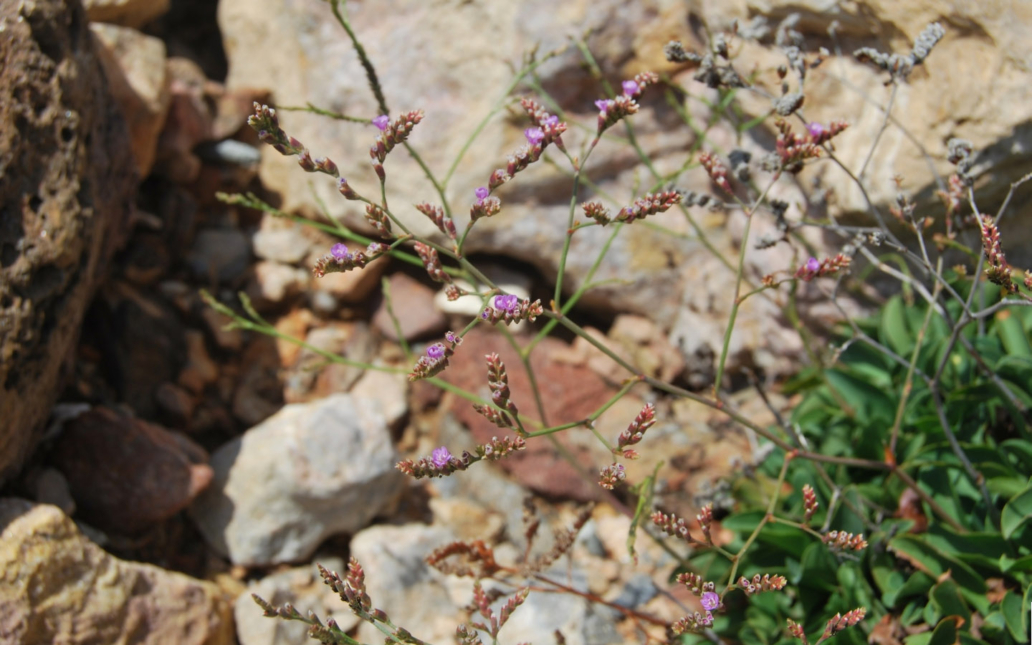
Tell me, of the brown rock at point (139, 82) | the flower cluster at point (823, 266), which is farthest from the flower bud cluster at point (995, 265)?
the brown rock at point (139, 82)

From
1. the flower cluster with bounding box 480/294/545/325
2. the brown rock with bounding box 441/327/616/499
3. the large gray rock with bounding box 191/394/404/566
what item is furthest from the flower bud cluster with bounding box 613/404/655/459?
the large gray rock with bounding box 191/394/404/566

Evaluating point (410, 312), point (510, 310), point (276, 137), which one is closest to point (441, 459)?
point (510, 310)

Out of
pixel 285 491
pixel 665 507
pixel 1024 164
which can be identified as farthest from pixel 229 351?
pixel 1024 164

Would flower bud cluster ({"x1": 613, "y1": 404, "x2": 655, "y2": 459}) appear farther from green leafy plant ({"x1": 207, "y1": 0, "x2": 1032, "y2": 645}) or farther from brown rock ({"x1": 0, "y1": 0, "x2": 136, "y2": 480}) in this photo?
brown rock ({"x1": 0, "y1": 0, "x2": 136, "y2": 480})

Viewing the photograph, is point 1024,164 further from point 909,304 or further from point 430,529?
point 430,529

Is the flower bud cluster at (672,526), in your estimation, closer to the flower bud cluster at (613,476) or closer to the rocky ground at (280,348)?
the flower bud cluster at (613,476)
